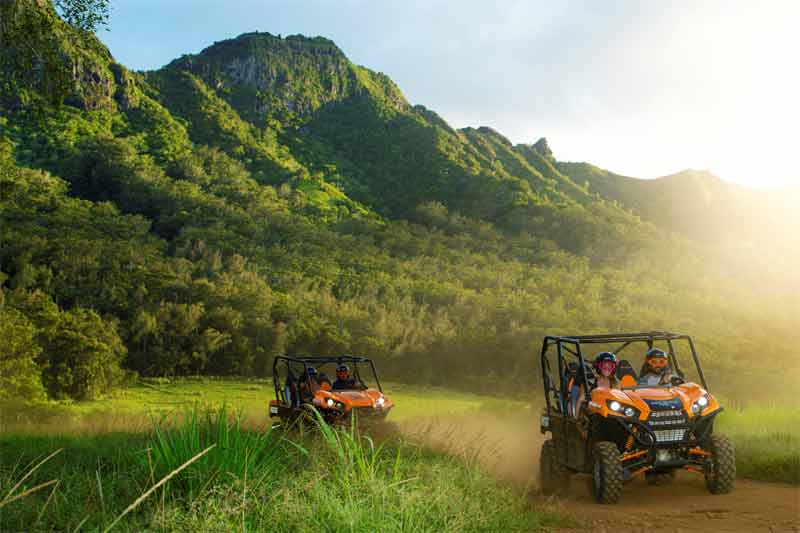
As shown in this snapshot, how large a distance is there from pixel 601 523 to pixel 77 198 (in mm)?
109604

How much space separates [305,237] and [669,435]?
98811 millimetres

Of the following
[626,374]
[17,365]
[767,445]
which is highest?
[626,374]

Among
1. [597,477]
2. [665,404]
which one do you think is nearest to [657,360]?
[665,404]

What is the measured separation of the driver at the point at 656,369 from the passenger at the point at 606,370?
407 millimetres

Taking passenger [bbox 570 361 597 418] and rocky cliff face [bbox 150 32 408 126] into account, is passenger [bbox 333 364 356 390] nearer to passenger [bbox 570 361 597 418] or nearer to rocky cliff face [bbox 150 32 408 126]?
passenger [bbox 570 361 597 418]

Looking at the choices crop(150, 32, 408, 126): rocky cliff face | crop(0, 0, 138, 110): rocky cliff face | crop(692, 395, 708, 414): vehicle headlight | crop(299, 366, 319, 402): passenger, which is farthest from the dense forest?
crop(692, 395, 708, 414): vehicle headlight

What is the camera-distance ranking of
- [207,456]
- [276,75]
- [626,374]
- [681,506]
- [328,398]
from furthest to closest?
[276,75] < [328,398] < [626,374] < [681,506] < [207,456]

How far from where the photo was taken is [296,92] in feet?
573

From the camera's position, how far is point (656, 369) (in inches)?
406

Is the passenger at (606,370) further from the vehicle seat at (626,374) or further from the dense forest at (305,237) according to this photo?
the dense forest at (305,237)

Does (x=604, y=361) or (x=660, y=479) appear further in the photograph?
(x=660, y=479)

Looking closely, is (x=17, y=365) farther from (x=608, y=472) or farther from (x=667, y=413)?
(x=667, y=413)

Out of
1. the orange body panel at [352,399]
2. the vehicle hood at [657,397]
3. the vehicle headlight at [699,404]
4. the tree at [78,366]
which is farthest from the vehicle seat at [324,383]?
the tree at [78,366]

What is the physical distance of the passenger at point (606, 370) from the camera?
402 inches
